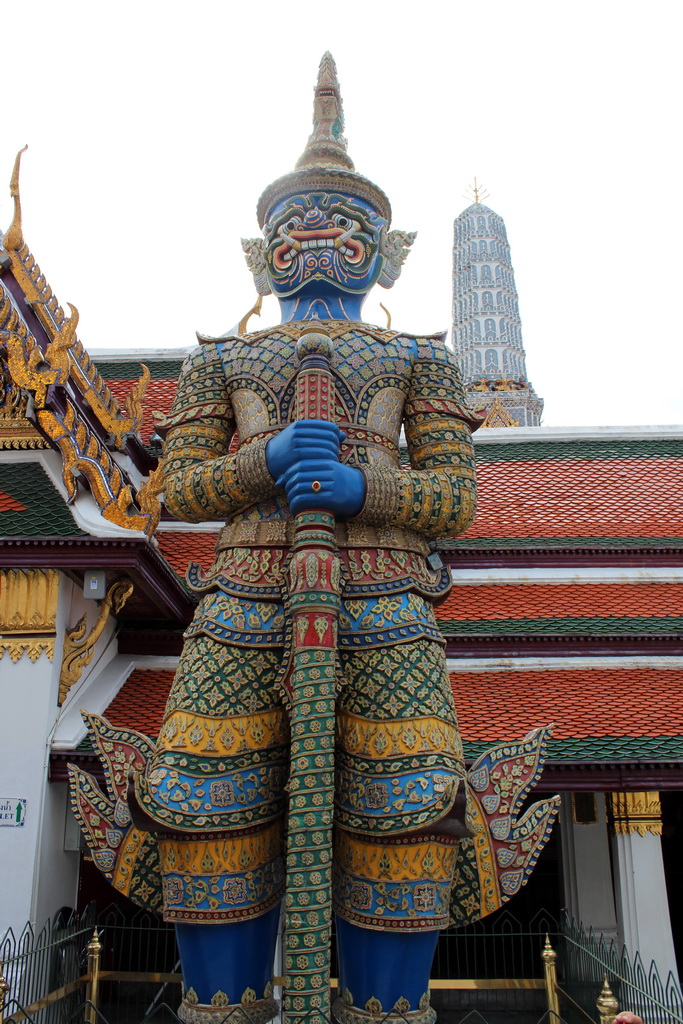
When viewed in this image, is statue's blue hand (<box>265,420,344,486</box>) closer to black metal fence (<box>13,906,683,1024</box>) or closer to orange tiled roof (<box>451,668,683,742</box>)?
black metal fence (<box>13,906,683,1024</box>)

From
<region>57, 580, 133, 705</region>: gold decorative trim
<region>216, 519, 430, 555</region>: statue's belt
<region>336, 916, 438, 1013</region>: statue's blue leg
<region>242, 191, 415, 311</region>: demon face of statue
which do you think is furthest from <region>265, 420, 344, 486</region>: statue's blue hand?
<region>57, 580, 133, 705</region>: gold decorative trim

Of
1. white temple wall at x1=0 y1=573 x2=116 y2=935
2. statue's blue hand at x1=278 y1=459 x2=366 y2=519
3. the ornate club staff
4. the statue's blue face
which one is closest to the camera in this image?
the ornate club staff

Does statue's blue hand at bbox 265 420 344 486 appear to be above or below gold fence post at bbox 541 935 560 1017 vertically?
above

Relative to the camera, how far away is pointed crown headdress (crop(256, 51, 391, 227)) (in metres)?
4.29

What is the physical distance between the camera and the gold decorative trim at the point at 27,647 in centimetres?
609

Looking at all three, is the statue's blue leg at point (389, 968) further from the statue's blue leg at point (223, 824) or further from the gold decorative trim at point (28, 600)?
the gold decorative trim at point (28, 600)

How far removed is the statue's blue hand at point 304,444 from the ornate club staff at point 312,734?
6 cm

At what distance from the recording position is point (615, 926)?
23.1 ft

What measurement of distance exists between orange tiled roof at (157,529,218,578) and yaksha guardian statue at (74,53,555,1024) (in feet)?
11.4

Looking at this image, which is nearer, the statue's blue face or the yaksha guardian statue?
the yaksha guardian statue

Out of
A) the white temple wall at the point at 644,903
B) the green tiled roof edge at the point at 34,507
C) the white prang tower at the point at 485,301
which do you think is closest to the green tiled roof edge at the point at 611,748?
the white temple wall at the point at 644,903

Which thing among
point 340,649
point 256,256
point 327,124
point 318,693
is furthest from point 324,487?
point 327,124

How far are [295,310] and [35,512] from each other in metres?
3.12

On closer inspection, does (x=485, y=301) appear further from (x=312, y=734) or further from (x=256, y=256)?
(x=312, y=734)
